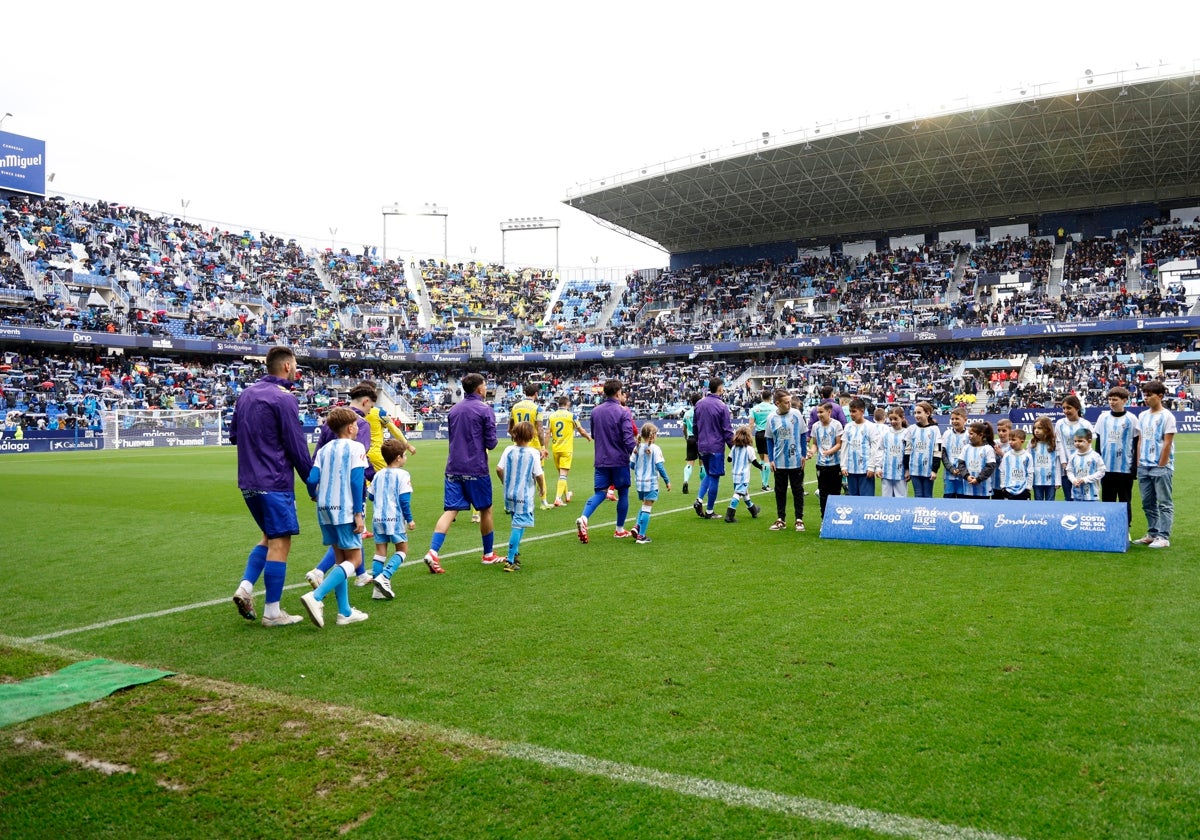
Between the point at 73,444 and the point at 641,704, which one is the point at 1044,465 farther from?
the point at 73,444

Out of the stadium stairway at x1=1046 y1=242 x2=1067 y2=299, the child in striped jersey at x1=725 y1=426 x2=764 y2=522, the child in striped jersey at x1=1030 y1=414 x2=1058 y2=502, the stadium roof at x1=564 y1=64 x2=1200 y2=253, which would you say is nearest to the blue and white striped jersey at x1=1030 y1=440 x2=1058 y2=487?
the child in striped jersey at x1=1030 y1=414 x2=1058 y2=502

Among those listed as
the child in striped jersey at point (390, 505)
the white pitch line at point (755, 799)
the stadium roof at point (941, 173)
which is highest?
the stadium roof at point (941, 173)

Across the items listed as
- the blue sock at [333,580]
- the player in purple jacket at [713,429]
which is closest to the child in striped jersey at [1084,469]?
the player in purple jacket at [713,429]

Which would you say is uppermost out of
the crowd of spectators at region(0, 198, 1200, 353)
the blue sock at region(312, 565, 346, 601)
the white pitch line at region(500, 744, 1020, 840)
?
the crowd of spectators at region(0, 198, 1200, 353)

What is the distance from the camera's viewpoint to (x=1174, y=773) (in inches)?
131

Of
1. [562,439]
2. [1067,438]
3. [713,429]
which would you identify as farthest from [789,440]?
[562,439]

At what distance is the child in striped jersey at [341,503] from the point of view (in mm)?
6066

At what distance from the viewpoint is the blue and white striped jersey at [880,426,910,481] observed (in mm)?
10422

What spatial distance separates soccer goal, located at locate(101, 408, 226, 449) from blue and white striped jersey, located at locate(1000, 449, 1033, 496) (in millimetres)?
36670

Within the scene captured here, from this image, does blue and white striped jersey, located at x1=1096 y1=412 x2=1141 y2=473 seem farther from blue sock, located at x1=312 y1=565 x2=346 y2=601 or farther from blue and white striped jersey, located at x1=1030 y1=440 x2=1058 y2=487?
blue sock, located at x1=312 y1=565 x2=346 y2=601

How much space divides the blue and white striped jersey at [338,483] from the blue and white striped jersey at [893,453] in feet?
22.8

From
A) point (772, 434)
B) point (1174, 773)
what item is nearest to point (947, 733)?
point (1174, 773)

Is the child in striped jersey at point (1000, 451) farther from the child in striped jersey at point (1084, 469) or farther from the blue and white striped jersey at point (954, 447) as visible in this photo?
the child in striped jersey at point (1084, 469)

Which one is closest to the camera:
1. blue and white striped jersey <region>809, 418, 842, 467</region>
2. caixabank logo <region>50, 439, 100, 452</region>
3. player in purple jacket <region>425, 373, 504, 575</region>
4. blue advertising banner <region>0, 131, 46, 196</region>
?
player in purple jacket <region>425, 373, 504, 575</region>
